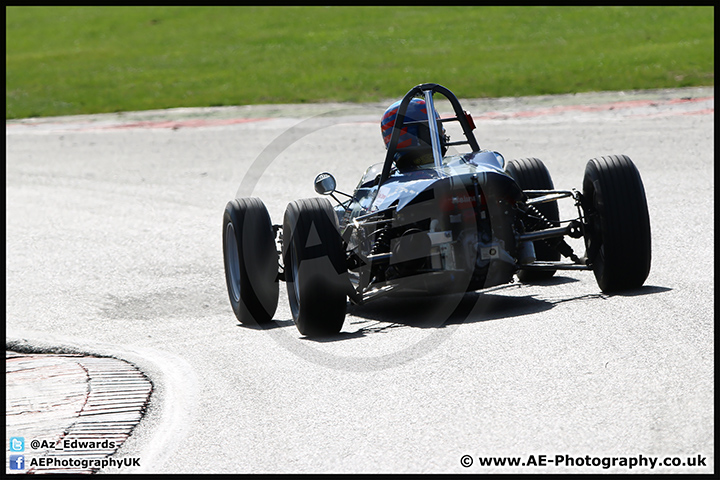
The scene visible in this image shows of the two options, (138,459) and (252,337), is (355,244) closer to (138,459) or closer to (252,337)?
(252,337)

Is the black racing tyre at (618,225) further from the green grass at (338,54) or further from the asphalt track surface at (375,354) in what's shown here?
the green grass at (338,54)

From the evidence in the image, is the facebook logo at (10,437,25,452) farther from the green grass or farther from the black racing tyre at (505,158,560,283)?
the green grass

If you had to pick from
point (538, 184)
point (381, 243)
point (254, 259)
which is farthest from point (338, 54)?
point (381, 243)

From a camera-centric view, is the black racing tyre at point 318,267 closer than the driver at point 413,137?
Yes

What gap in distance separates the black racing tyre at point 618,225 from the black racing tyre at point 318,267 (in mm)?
1749

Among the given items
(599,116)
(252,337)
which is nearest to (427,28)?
(599,116)

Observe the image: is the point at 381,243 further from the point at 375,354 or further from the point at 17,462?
the point at 17,462

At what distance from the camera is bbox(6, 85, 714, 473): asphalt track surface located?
176 inches

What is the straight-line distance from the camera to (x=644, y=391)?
4.82 metres

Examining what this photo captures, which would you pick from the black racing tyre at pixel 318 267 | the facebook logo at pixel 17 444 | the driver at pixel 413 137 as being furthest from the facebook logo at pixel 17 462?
the driver at pixel 413 137

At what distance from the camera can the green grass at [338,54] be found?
23.3 m

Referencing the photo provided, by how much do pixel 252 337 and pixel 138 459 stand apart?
242 centimetres

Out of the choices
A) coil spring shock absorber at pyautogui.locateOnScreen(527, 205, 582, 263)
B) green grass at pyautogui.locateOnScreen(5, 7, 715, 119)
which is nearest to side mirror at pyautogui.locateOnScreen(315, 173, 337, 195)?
coil spring shock absorber at pyautogui.locateOnScreen(527, 205, 582, 263)

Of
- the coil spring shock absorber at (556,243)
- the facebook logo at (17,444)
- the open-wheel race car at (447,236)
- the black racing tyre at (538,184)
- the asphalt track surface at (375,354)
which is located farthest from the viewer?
the black racing tyre at (538,184)
